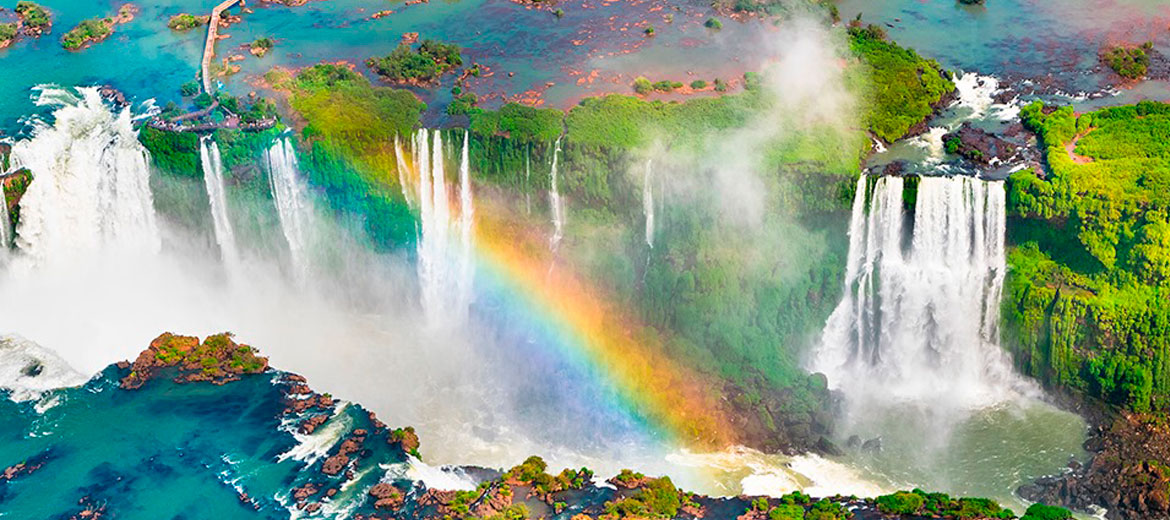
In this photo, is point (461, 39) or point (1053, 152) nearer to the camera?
point (1053, 152)

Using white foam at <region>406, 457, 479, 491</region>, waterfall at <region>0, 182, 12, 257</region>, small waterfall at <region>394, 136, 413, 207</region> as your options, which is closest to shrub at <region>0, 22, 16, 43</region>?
waterfall at <region>0, 182, 12, 257</region>

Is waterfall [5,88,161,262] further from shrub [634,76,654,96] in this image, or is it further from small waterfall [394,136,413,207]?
shrub [634,76,654,96]

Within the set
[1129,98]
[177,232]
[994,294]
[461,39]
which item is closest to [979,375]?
[994,294]

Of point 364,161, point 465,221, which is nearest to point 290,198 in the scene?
point 364,161

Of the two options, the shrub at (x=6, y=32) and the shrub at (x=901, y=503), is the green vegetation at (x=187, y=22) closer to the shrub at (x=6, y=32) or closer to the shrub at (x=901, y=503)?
the shrub at (x=6, y=32)

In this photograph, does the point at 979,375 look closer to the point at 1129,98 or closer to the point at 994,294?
the point at 994,294
